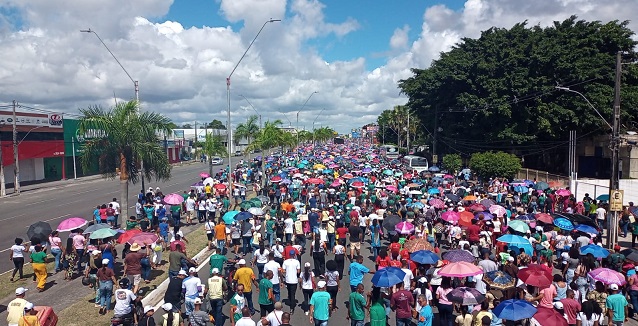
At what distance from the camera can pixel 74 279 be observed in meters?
14.7

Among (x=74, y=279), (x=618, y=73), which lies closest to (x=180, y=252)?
(x=74, y=279)

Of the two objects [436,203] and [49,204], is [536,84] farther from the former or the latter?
[49,204]

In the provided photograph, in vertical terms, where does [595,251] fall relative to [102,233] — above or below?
below

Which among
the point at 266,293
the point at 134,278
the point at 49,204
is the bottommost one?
the point at 49,204

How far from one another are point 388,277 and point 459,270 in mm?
1554

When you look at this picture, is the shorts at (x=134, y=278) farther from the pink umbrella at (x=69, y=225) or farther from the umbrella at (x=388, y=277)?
the umbrella at (x=388, y=277)

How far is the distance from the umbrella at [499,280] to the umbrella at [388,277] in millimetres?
1896

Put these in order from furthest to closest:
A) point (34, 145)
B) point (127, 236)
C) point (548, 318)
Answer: point (34, 145), point (127, 236), point (548, 318)

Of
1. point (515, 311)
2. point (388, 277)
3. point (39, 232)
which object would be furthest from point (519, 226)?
point (39, 232)

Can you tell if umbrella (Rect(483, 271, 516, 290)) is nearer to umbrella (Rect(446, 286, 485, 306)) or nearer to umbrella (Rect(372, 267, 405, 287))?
umbrella (Rect(446, 286, 485, 306))

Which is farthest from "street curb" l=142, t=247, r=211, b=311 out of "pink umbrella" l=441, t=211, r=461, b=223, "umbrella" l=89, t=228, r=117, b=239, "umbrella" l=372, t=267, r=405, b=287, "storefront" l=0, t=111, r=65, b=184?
"storefront" l=0, t=111, r=65, b=184

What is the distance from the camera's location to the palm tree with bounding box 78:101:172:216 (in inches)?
744

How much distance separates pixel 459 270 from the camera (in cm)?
1017

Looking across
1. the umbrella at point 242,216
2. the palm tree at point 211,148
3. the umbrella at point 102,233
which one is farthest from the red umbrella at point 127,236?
the palm tree at point 211,148
